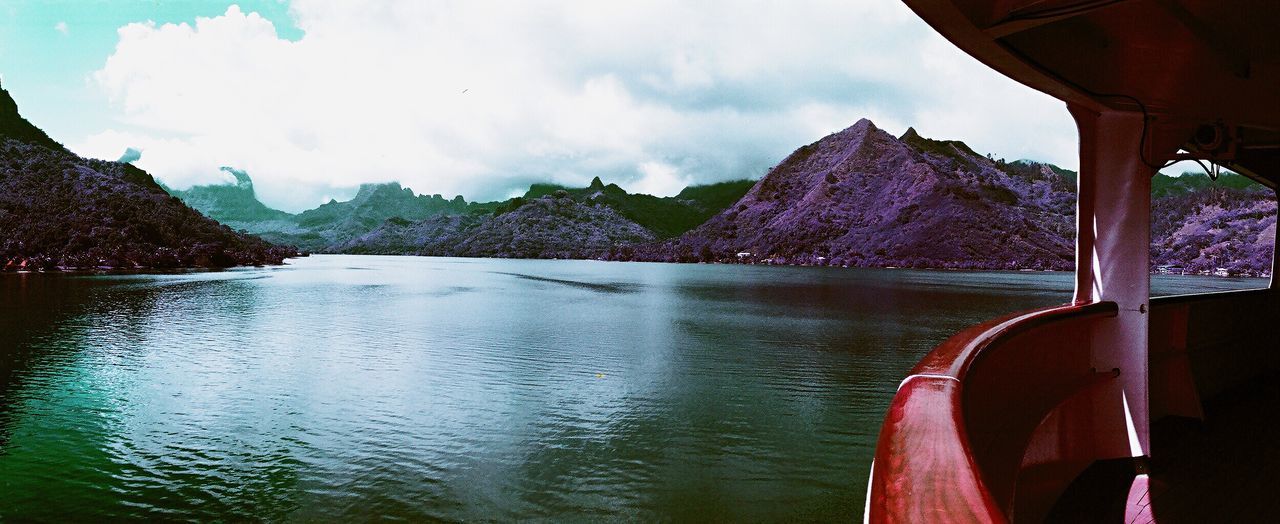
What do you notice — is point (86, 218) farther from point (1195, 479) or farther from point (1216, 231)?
point (1216, 231)

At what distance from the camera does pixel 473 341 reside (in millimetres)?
30406

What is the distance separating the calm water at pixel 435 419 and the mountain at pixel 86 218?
8078 cm

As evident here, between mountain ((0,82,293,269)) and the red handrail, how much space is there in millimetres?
121108

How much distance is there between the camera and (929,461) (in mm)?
1463

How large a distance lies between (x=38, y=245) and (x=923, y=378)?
414 ft

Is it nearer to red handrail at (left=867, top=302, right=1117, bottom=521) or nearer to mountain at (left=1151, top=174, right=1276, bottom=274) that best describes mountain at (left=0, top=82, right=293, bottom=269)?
red handrail at (left=867, top=302, right=1117, bottom=521)

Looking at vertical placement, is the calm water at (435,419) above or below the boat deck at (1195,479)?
below

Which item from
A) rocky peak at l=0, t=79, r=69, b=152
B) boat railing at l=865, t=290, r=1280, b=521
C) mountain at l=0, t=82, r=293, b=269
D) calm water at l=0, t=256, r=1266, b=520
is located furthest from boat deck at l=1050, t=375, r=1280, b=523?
rocky peak at l=0, t=79, r=69, b=152

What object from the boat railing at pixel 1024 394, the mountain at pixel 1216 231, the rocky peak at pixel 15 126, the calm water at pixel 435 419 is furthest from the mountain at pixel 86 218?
the mountain at pixel 1216 231

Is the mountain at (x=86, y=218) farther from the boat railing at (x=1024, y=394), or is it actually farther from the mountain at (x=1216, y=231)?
the mountain at (x=1216, y=231)

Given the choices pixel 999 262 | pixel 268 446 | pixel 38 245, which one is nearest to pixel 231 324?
pixel 268 446

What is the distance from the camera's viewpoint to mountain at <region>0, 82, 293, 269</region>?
9756cm

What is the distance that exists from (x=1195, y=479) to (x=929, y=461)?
18.0ft

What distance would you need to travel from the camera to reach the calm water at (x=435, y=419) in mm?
10727
